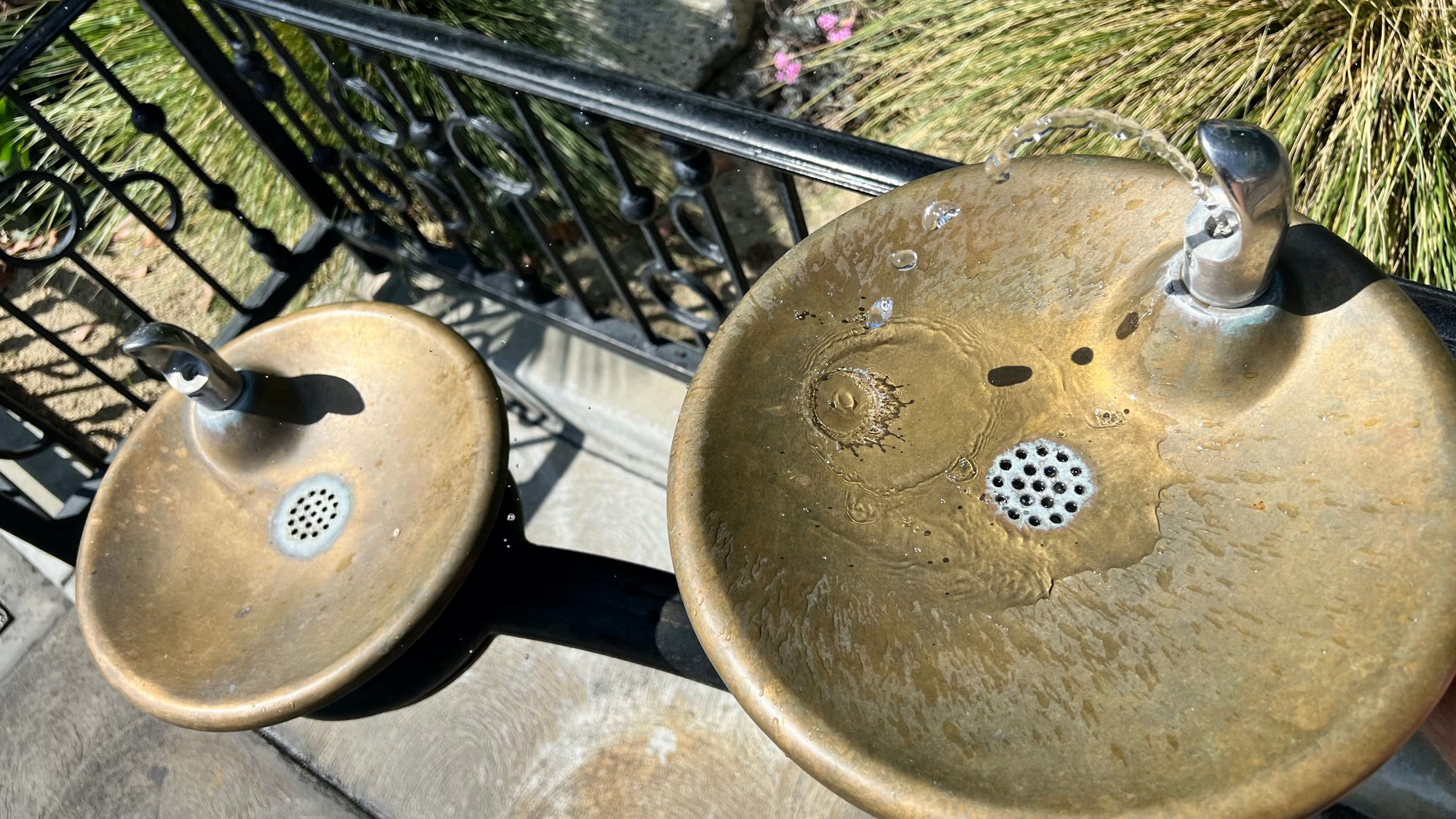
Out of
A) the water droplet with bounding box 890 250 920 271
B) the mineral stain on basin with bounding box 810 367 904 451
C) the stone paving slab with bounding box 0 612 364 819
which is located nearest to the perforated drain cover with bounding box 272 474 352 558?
the mineral stain on basin with bounding box 810 367 904 451

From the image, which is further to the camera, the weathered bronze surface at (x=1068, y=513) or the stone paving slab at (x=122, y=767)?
the stone paving slab at (x=122, y=767)

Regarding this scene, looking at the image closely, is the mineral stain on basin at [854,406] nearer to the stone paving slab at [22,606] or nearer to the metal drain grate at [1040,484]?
the metal drain grate at [1040,484]

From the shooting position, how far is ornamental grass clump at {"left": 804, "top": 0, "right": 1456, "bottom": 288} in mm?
2191

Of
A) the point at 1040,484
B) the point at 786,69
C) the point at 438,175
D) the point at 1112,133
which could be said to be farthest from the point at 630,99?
the point at 786,69

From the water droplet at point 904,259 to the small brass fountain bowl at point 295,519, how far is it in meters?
0.64

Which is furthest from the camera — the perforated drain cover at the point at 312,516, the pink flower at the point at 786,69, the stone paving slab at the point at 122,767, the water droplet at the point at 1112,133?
the pink flower at the point at 786,69

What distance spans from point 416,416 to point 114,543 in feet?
1.69

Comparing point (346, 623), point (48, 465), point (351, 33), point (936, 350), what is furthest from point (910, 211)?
point (48, 465)

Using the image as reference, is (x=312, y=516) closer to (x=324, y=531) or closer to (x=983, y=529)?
(x=324, y=531)

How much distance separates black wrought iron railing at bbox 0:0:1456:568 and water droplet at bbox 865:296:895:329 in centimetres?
23

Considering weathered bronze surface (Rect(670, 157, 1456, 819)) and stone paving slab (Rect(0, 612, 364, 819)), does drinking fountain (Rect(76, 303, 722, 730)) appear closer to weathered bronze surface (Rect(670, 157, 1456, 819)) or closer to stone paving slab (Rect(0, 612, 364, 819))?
weathered bronze surface (Rect(670, 157, 1456, 819))

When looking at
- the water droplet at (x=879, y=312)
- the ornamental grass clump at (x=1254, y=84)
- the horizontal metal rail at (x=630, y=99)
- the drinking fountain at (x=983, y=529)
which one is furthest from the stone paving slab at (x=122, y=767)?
the ornamental grass clump at (x=1254, y=84)

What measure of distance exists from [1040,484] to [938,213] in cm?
37

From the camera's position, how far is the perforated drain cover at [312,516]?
65.1 inches
